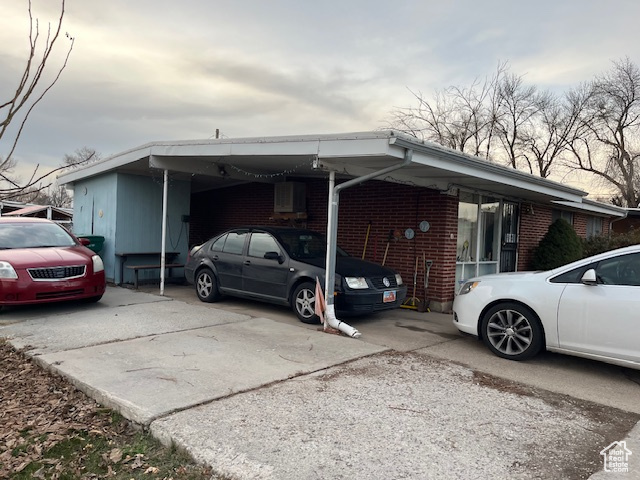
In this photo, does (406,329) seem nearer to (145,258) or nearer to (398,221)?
(398,221)

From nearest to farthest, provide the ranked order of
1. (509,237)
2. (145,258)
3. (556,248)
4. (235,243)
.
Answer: (235,243) → (145,258) → (509,237) → (556,248)

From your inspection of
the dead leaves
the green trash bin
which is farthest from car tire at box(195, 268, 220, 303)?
the dead leaves

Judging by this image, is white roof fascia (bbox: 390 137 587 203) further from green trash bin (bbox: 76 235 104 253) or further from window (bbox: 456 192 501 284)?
green trash bin (bbox: 76 235 104 253)

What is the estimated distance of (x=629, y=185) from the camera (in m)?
29.0

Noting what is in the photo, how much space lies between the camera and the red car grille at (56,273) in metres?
6.93

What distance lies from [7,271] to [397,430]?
6.14 meters

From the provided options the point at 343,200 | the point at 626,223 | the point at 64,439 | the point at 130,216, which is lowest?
the point at 64,439

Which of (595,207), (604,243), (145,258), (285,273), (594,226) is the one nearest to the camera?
(285,273)

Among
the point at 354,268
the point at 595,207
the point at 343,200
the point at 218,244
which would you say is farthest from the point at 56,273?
the point at 595,207

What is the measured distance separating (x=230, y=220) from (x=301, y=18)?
6.61 m

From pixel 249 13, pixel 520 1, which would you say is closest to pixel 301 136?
pixel 249 13

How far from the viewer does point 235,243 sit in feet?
27.4

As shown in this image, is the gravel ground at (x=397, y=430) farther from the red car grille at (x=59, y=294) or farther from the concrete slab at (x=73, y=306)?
the concrete slab at (x=73, y=306)

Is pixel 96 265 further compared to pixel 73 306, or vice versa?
pixel 73 306
